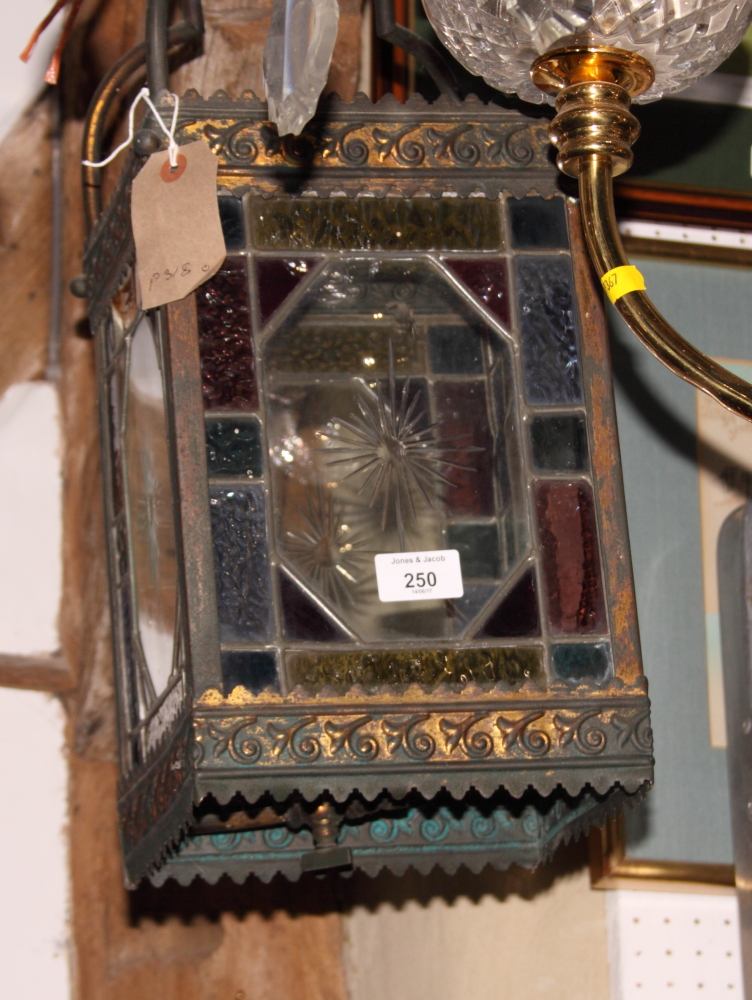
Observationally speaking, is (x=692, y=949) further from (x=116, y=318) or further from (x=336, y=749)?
(x=116, y=318)

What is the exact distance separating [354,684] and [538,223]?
348 mm

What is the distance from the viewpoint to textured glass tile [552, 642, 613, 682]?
0.87m

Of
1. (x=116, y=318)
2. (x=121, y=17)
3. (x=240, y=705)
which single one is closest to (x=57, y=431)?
(x=116, y=318)

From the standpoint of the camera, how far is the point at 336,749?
832mm

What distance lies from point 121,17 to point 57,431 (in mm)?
441

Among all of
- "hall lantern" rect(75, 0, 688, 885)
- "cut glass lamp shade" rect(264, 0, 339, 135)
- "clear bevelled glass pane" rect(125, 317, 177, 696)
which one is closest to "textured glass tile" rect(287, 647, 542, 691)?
"hall lantern" rect(75, 0, 688, 885)

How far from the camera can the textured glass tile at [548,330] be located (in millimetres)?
917

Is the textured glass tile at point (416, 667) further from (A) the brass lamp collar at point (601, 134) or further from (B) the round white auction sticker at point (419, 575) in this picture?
(A) the brass lamp collar at point (601, 134)

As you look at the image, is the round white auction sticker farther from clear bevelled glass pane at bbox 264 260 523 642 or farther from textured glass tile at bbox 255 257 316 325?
textured glass tile at bbox 255 257 316 325

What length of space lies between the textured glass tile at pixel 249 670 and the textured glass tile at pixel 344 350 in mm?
193

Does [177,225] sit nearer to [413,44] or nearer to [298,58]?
[298,58]

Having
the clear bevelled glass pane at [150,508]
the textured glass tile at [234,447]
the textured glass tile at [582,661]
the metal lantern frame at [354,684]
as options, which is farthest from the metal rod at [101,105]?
the textured glass tile at [582,661]

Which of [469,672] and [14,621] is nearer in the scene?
[469,672]

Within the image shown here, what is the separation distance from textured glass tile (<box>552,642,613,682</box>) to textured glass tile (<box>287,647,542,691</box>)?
0.04 ft
